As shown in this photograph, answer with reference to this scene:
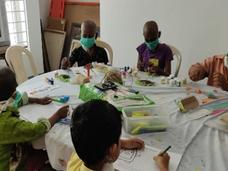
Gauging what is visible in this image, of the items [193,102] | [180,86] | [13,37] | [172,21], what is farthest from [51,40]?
[193,102]

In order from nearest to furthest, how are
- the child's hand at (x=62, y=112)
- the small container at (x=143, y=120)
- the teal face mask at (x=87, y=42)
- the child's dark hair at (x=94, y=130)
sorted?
the child's dark hair at (x=94, y=130)
the small container at (x=143, y=120)
the child's hand at (x=62, y=112)
the teal face mask at (x=87, y=42)

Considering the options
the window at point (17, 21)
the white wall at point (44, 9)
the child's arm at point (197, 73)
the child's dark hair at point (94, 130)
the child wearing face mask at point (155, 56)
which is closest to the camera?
the child's dark hair at point (94, 130)

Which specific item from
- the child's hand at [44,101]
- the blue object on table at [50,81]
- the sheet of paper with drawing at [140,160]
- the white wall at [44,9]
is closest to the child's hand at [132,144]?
the sheet of paper with drawing at [140,160]

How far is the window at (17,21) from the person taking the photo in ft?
12.1

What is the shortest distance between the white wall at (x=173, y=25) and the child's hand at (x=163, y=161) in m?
1.89

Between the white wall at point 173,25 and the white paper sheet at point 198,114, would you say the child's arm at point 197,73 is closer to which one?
the white paper sheet at point 198,114

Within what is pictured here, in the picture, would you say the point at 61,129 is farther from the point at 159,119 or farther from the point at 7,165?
the point at 159,119

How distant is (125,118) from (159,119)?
173mm

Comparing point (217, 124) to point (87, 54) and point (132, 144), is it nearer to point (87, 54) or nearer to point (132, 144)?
point (132, 144)

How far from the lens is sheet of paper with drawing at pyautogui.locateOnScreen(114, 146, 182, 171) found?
1.05 m

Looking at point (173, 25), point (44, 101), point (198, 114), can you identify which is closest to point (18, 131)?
point (44, 101)

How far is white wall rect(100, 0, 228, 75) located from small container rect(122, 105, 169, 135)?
161 centimetres

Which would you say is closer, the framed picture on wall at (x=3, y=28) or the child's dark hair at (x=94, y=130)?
the child's dark hair at (x=94, y=130)

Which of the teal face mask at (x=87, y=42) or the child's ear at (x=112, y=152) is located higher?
the teal face mask at (x=87, y=42)
